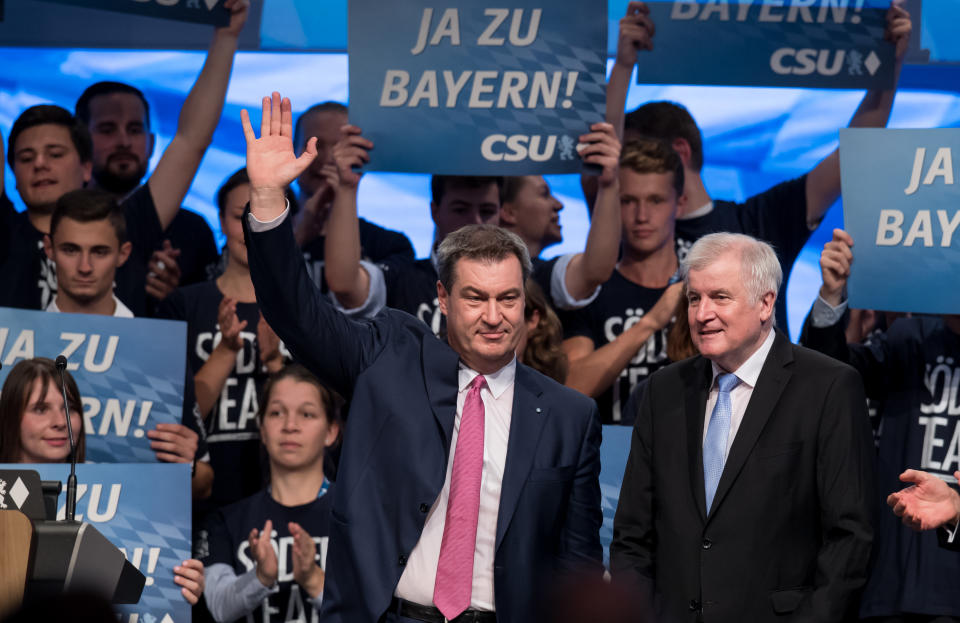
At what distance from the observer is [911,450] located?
14.9 feet

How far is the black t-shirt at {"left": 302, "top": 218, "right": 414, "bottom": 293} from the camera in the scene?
17.8ft

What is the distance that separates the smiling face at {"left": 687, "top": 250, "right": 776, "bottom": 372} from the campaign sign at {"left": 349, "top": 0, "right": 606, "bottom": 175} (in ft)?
5.36

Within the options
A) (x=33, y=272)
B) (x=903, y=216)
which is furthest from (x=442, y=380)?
(x=33, y=272)

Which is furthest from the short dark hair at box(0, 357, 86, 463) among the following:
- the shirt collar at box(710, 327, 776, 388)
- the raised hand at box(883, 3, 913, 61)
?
the raised hand at box(883, 3, 913, 61)

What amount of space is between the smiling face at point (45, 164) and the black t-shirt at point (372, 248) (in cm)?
97

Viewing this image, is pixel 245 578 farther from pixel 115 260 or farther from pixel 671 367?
pixel 671 367

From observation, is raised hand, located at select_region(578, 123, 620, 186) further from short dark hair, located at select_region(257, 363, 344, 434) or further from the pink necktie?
the pink necktie

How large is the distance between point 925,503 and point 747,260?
2.34ft

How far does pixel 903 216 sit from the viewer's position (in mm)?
4414

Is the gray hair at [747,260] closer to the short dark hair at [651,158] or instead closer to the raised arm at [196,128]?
the short dark hair at [651,158]

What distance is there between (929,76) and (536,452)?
12.7ft

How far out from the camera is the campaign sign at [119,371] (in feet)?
15.1

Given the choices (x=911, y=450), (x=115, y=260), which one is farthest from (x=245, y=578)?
(x=911, y=450)

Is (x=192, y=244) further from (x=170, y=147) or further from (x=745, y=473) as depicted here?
(x=745, y=473)
